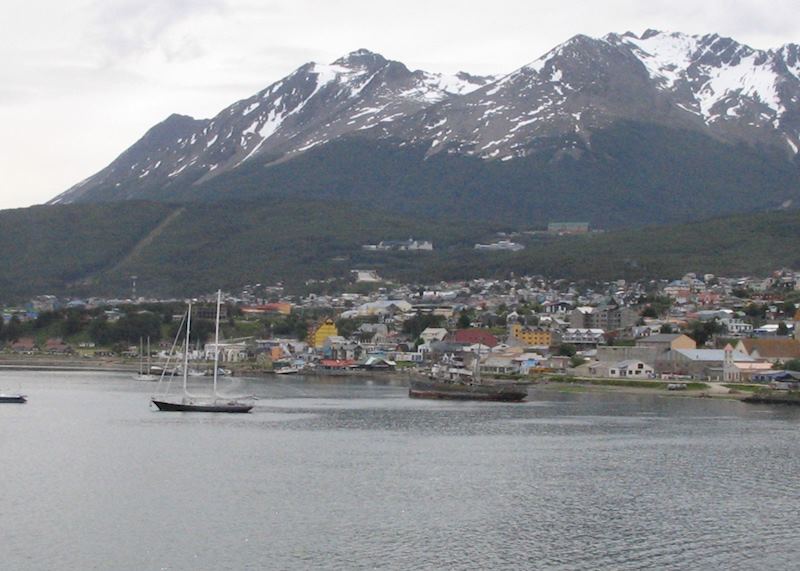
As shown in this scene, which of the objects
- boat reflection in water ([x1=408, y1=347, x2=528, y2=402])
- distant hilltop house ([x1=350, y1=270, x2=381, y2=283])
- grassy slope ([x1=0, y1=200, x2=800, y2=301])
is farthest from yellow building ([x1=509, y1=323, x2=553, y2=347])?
distant hilltop house ([x1=350, y1=270, x2=381, y2=283])

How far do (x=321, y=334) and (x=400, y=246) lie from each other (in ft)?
187

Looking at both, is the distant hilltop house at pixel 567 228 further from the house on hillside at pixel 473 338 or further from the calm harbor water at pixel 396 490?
the calm harbor water at pixel 396 490

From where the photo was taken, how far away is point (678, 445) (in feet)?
135

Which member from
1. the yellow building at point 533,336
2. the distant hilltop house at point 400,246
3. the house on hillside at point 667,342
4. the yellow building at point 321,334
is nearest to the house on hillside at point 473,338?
the yellow building at point 533,336

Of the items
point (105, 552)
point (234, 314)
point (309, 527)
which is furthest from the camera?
point (234, 314)

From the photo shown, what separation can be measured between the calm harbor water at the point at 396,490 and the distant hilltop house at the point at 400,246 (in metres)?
106

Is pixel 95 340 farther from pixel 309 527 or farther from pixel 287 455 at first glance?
pixel 309 527

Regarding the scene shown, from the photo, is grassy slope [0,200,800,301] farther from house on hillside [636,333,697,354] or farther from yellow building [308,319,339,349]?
house on hillside [636,333,697,354]

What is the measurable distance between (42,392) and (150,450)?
26337 millimetres

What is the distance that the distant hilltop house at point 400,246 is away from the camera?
158 metres

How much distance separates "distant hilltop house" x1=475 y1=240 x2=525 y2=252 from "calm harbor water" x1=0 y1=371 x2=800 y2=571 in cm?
10800

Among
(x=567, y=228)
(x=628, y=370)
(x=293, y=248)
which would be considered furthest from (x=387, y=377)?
(x=567, y=228)

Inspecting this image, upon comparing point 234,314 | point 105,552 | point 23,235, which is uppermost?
point 23,235

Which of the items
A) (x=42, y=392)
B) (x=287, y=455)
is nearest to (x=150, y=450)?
(x=287, y=455)
